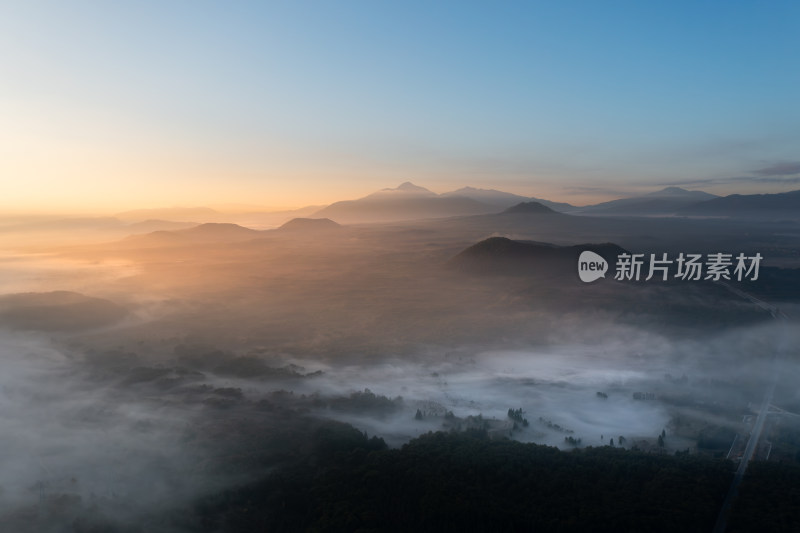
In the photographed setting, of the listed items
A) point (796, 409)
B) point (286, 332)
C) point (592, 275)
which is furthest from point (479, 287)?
point (796, 409)

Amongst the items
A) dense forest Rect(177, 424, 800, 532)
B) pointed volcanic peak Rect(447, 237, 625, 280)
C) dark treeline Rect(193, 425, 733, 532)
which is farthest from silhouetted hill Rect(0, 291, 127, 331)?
pointed volcanic peak Rect(447, 237, 625, 280)

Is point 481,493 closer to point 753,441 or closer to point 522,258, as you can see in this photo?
point 753,441

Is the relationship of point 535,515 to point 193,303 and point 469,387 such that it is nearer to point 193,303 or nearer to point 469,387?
point 469,387

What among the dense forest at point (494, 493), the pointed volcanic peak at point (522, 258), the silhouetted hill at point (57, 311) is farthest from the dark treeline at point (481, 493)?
the pointed volcanic peak at point (522, 258)

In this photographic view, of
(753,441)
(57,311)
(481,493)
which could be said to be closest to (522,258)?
(753,441)

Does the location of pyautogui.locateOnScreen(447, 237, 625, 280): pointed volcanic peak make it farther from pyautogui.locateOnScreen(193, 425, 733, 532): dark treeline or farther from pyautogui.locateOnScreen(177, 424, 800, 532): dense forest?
pyautogui.locateOnScreen(193, 425, 733, 532): dark treeline

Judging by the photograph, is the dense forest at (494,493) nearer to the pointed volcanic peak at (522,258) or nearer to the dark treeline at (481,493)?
the dark treeline at (481,493)

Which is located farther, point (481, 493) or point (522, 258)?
point (522, 258)
